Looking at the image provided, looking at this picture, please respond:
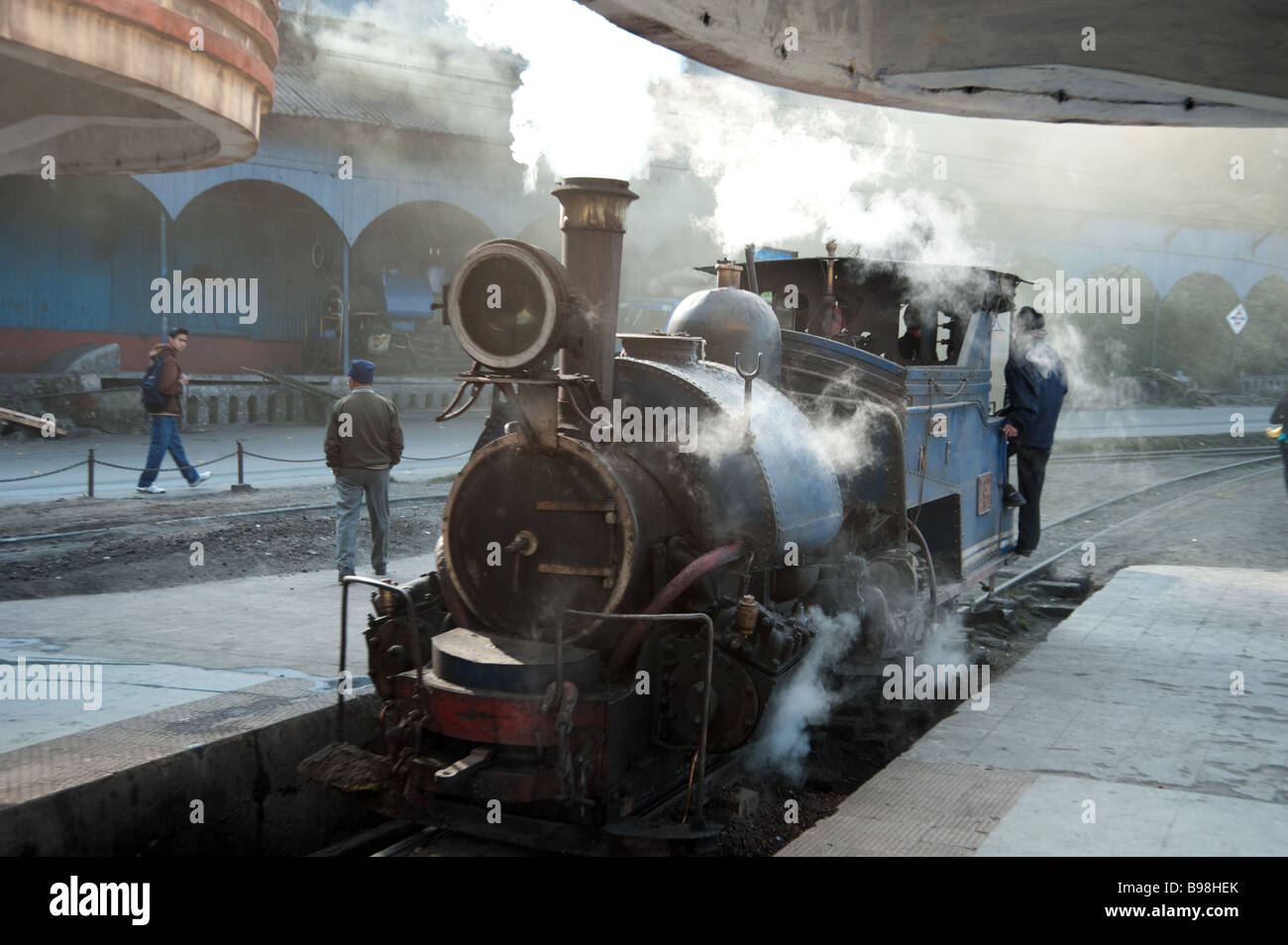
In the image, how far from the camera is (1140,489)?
16812mm

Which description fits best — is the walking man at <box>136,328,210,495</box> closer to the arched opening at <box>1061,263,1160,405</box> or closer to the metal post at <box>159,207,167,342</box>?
the metal post at <box>159,207,167,342</box>

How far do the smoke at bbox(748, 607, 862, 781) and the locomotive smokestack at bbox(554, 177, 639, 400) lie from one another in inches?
74.1

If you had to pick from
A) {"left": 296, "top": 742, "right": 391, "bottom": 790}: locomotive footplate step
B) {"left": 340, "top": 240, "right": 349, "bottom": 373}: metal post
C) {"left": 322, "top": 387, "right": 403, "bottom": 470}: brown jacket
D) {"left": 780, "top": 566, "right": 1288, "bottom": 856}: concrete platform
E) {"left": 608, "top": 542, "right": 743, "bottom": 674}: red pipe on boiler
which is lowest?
{"left": 780, "top": 566, "right": 1288, "bottom": 856}: concrete platform

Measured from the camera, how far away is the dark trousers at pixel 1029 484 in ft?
29.7

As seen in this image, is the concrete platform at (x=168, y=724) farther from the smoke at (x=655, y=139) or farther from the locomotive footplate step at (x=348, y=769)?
the smoke at (x=655, y=139)

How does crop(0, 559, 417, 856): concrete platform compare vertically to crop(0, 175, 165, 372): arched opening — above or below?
below

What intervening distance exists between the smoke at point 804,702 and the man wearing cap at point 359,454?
3932 mm

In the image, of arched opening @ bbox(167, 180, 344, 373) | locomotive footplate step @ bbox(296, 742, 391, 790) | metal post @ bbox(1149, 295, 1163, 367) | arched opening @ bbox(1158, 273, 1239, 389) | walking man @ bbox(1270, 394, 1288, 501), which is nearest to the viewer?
locomotive footplate step @ bbox(296, 742, 391, 790)

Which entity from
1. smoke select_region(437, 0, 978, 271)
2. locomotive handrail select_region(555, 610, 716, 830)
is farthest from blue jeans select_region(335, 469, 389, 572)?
locomotive handrail select_region(555, 610, 716, 830)

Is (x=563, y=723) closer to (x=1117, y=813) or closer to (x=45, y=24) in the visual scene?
(x=1117, y=813)

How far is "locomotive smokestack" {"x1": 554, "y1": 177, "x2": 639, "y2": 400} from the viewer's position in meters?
4.25

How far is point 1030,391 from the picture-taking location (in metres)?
8.72
